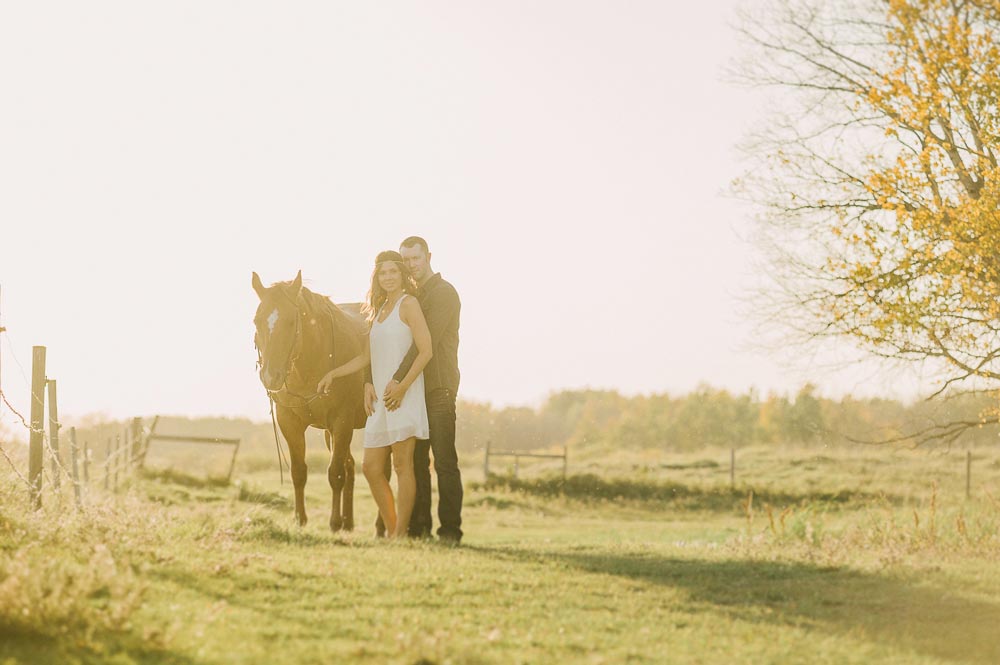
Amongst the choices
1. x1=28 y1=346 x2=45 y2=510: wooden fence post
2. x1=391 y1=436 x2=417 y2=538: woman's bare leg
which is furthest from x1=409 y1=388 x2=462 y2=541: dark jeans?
x1=28 y1=346 x2=45 y2=510: wooden fence post

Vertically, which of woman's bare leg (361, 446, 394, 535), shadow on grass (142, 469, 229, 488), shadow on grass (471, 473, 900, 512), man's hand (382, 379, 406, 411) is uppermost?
man's hand (382, 379, 406, 411)

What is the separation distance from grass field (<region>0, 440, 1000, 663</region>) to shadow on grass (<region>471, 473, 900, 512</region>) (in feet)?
72.2

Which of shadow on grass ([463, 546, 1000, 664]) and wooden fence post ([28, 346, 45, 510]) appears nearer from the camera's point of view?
shadow on grass ([463, 546, 1000, 664])

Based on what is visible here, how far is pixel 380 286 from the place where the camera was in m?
9.73

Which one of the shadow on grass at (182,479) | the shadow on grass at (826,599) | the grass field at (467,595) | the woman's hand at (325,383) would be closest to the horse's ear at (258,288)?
the woman's hand at (325,383)

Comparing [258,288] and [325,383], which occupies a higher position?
[258,288]

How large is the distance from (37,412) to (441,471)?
4007 mm

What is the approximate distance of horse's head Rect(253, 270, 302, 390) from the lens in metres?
9.88

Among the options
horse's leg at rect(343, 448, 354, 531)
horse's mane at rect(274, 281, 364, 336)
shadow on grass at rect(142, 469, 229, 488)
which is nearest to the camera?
horse's mane at rect(274, 281, 364, 336)

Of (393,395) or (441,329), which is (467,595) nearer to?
(393,395)

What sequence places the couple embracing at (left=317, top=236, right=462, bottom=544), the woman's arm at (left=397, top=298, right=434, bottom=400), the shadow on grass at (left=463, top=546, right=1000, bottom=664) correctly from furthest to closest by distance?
the couple embracing at (left=317, top=236, right=462, bottom=544)
the woman's arm at (left=397, top=298, right=434, bottom=400)
the shadow on grass at (left=463, top=546, right=1000, bottom=664)

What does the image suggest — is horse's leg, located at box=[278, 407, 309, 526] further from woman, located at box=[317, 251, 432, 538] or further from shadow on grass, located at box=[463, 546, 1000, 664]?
shadow on grass, located at box=[463, 546, 1000, 664]

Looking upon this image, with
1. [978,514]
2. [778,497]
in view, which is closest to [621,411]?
[778,497]

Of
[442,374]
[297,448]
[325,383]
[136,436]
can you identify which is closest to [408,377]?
[442,374]
